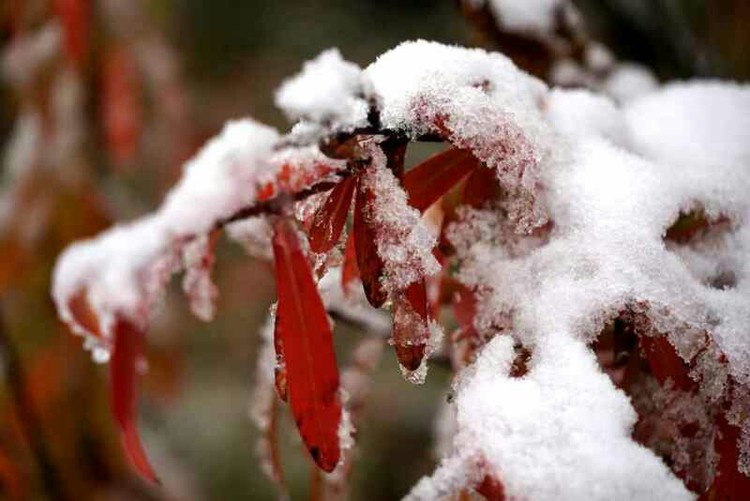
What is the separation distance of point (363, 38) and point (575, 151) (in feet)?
6.64

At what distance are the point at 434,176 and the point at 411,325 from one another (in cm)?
11

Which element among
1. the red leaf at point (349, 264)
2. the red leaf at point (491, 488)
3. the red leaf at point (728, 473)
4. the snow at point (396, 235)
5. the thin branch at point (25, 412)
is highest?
the snow at point (396, 235)

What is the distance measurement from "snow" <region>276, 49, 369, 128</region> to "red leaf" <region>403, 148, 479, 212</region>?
7cm

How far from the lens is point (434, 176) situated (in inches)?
18.9

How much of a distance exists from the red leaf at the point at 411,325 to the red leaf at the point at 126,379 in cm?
16

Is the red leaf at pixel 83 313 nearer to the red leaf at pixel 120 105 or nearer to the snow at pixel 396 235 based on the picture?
the snow at pixel 396 235

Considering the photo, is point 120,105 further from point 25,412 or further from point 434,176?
point 434,176

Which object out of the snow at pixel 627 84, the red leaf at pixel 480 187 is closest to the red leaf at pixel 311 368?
the red leaf at pixel 480 187

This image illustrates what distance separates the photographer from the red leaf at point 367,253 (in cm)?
43

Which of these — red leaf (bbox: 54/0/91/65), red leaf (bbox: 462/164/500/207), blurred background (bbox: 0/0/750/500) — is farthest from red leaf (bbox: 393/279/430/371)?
red leaf (bbox: 54/0/91/65)

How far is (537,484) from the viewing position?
36cm

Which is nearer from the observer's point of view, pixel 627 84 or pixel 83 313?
pixel 83 313

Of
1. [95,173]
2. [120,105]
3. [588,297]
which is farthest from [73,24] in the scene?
[588,297]

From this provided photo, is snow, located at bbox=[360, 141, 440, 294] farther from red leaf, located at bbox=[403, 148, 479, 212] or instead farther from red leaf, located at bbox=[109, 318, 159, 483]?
red leaf, located at bbox=[109, 318, 159, 483]
